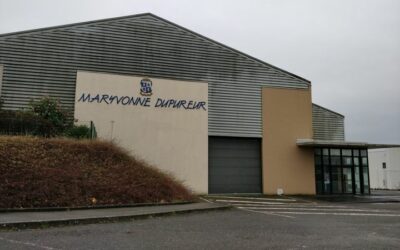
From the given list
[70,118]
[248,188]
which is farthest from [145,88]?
[248,188]

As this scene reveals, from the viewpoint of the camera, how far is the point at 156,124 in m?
25.8

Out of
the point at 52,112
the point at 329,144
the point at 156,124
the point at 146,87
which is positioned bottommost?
the point at 329,144

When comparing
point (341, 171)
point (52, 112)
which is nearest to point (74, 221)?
point (52, 112)

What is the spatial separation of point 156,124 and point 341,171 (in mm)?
13638

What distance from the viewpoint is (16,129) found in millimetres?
20375

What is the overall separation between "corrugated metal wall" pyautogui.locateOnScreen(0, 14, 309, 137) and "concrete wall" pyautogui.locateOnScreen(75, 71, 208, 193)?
2.11 ft

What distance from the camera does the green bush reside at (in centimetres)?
2162

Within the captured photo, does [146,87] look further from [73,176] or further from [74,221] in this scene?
[74,221]

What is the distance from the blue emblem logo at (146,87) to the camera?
25.9 m

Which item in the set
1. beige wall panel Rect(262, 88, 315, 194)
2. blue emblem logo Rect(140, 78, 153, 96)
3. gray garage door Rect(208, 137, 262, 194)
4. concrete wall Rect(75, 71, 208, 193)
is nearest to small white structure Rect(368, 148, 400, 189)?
beige wall panel Rect(262, 88, 315, 194)

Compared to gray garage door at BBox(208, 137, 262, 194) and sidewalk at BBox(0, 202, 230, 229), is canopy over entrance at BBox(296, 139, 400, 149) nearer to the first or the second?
gray garage door at BBox(208, 137, 262, 194)

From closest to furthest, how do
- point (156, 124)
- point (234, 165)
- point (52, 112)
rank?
point (52, 112) < point (156, 124) < point (234, 165)

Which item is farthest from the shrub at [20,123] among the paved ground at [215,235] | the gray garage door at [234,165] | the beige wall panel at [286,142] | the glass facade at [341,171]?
the glass facade at [341,171]

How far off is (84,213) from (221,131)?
15002 millimetres
